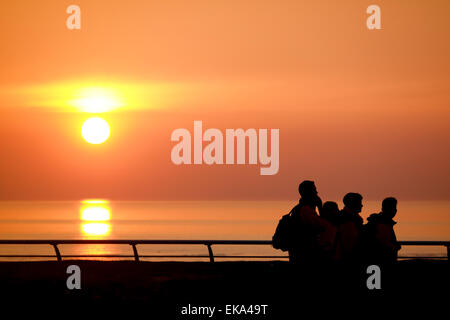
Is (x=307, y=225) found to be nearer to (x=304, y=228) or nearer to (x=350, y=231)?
(x=304, y=228)

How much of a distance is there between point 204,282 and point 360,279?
3.56 m

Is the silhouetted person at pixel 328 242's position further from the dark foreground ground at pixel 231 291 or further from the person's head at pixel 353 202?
the person's head at pixel 353 202

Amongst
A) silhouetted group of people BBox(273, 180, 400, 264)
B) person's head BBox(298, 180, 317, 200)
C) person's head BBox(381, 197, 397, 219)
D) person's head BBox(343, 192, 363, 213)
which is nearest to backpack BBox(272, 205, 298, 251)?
silhouetted group of people BBox(273, 180, 400, 264)

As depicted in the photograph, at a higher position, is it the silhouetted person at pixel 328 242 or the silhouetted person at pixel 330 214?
the silhouetted person at pixel 330 214

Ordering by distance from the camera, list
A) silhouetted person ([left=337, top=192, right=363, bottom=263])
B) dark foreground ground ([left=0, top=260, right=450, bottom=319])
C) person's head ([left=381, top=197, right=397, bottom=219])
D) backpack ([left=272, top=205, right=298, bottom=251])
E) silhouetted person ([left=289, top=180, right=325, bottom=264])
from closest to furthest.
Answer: silhouetted person ([left=289, top=180, right=325, bottom=264]) → backpack ([left=272, top=205, right=298, bottom=251]) → person's head ([left=381, top=197, right=397, bottom=219]) → dark foreground ground ([left=0, top=260, right=450, bottom=319]) → silhouetted person ([left=337, top=192, right=363, bottom=263])

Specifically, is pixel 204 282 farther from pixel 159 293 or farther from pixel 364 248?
pixel 364 248

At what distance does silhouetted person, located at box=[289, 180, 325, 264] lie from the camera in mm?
10062

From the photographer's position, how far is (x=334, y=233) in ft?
33.9

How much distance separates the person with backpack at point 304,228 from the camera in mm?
10070

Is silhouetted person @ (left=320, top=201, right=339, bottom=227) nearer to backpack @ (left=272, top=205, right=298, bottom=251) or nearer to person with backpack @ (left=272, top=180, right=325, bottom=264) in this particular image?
person with backpack @ (left=272, top=180, right=325, bottom=264)

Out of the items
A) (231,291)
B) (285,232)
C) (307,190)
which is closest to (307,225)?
(285,232)

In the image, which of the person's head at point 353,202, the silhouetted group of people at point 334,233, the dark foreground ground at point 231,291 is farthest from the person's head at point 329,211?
the dark foreground ground at point 231,291
